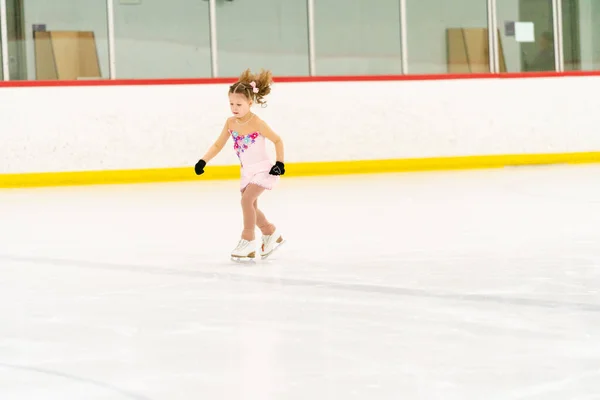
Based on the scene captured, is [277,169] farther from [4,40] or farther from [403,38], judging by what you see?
[403,38]

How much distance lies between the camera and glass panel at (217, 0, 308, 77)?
1171 centimetres

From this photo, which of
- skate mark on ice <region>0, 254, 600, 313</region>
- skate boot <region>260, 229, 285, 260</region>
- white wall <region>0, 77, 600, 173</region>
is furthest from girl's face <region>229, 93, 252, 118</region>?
white wall <region>0, 77, 600, 173</region>

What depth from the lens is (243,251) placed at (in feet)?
16.0

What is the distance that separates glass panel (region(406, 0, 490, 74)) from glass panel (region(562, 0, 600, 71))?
3.37ft

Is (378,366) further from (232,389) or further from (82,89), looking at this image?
(82,89)

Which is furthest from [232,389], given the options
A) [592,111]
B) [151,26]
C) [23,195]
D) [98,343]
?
[592,111]

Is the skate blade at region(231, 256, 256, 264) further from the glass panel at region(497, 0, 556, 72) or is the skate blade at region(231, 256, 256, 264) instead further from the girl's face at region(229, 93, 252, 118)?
the glass panel at region(497, 0, 556, 72)

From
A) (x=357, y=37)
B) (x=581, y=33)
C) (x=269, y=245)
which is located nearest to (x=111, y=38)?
(x=357, y=37)

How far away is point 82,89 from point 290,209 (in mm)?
3998

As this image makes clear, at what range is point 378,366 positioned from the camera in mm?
2711

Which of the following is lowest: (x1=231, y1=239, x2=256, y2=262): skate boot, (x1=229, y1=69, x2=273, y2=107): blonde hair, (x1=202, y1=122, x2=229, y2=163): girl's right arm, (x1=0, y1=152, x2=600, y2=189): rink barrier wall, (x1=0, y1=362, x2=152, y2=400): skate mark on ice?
(x1=0, y1=362, x2=152, y2=400): skate mark on ice

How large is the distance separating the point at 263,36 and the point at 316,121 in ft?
3.58

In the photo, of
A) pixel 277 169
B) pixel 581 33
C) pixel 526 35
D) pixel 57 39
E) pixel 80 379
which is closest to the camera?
pixel 80 379

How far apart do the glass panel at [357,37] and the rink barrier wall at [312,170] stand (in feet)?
3.73
